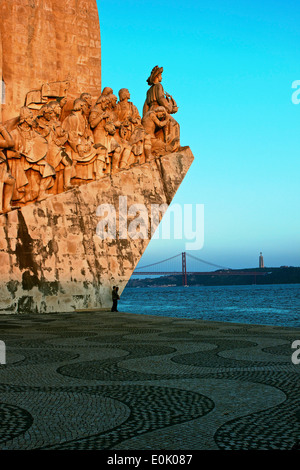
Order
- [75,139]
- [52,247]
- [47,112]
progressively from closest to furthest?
[52,247]
[47,112]
[75,139]

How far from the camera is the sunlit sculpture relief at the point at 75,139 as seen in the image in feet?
26.1

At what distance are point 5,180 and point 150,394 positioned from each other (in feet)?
19.2

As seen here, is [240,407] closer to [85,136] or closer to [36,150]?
[36,150]

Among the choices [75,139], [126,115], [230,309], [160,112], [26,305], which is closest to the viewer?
[26,305]

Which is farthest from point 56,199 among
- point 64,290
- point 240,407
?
point 240,407

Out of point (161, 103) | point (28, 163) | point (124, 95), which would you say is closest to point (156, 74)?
point (161, 103)

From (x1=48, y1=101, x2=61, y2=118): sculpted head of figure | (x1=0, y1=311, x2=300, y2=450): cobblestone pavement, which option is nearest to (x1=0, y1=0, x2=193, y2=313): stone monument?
(x1=48, y1=101, x2=61, y2=118): sculpted head of figure

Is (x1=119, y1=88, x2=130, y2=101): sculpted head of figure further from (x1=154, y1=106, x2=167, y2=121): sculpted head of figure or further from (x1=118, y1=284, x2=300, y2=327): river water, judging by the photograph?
(x1=118, y1=284, x2=300, y2=327): river water

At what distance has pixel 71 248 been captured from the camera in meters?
8.03

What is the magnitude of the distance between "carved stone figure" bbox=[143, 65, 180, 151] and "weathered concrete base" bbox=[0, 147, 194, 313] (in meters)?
0.79

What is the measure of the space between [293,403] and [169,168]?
7.49 meters

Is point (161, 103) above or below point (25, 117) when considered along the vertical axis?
above

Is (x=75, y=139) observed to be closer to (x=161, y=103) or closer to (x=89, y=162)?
(x=89, y=162)

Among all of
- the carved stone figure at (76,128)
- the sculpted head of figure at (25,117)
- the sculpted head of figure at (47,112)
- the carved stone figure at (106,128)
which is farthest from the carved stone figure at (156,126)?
the sculpted head of figure at (25,117)
